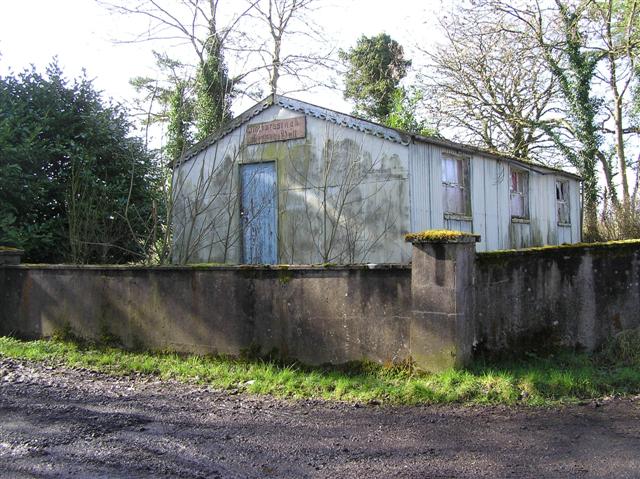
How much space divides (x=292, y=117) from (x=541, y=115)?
47.7 ft

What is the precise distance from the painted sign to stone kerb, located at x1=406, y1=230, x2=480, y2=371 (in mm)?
7288

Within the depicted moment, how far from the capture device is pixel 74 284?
848cm

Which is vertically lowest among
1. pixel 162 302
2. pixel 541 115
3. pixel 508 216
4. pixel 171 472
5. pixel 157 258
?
pixel 171 472

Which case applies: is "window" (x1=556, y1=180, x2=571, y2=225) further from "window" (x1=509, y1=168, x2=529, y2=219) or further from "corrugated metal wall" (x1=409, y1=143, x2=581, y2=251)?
"window" (x1=509, y1=168, x2=529, y2=219)

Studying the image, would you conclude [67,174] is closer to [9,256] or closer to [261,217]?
[9,256]

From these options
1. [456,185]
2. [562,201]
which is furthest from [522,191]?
[456,185]

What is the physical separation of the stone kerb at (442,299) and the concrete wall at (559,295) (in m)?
0.35

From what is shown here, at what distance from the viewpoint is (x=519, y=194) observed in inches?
612

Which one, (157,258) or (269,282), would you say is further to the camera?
(157,258)

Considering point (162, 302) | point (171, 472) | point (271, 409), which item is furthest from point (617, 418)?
point (162, 302)

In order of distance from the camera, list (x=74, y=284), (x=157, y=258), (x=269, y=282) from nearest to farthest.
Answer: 1. (x=269, y=282)
2. (x=74, y=284)
3. (x=157, y=258)

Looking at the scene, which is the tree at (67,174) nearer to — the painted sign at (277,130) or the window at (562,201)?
the painted sign at (277,130)

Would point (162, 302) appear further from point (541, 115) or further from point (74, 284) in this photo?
point (541, 115)

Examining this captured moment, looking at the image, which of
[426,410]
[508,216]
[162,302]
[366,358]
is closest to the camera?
[426,410]
